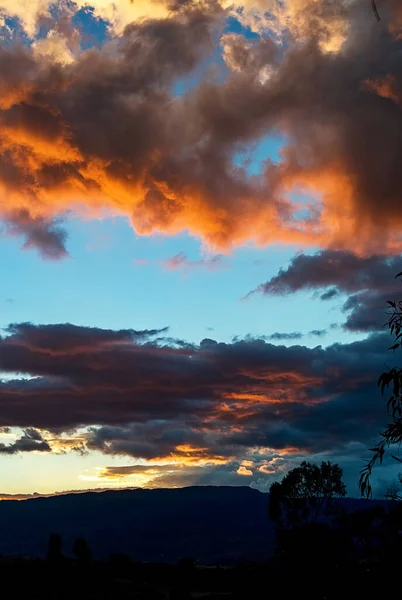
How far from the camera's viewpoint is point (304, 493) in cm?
11156

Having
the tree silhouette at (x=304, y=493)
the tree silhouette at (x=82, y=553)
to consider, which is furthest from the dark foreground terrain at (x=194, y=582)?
the tree silhouette at (x=304, y=493)

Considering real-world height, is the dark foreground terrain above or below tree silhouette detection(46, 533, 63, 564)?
below

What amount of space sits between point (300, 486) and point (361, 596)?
82.3m

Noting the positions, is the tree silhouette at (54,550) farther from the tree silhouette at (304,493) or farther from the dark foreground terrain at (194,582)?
the tree silhouette at (304,493)

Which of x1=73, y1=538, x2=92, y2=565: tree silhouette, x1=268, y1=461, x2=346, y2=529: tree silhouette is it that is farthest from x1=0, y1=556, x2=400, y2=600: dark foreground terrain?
x1=268, y1=461, x2=346, y2=529: tree silhouette

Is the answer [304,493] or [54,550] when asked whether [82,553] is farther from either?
[304,493]

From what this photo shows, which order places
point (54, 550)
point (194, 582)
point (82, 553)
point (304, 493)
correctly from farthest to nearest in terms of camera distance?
point (304, 493), point (82, 553), point (54, 550), point (194, 582)

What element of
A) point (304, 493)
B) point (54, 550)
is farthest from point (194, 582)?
point (304, 493)

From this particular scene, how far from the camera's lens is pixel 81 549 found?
55.1 m

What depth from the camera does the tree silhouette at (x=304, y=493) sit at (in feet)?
354

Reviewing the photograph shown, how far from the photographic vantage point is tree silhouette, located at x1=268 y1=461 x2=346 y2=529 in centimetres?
10788

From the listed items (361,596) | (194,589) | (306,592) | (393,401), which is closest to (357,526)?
(194,589)

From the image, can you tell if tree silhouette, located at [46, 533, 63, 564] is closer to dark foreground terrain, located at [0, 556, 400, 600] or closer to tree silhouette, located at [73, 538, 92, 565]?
dark foreground terrain, located at [0, 556, 400, 600]

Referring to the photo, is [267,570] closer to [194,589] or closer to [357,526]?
[194,589]
